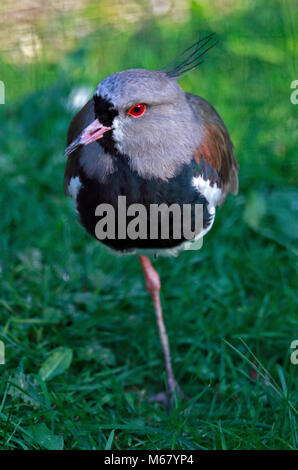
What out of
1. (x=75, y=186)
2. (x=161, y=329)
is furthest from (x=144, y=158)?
(x=161, y=329)

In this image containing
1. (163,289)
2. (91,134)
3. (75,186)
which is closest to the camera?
(91,134)

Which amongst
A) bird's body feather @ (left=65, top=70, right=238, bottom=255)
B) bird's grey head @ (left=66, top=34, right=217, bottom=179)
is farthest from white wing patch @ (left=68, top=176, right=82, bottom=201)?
bird's grey head @ (left=66, top=34, right=217, bottom=179)

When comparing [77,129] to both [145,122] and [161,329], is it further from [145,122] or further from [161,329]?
[161,329]

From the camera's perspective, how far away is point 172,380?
235 centimetres

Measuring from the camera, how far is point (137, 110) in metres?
1.73

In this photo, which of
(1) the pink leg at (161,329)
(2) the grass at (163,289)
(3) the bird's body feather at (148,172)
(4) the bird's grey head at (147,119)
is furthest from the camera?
(1) the pink leg at (161,329)

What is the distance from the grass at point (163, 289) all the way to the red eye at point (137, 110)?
908 millimetres

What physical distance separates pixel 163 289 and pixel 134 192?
3.44ft

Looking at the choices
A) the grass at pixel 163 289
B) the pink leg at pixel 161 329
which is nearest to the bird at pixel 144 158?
the pink leg at pixel 161 329

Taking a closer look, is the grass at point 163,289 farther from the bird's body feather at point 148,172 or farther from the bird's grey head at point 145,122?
the bird's grey head at point 145,122

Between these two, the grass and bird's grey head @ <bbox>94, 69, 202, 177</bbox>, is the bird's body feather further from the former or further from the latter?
the grass

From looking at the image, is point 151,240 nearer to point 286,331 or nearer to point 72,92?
point 286,331

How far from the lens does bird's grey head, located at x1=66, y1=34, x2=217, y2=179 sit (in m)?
1.67

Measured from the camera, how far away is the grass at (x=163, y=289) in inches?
Result: 82.5
